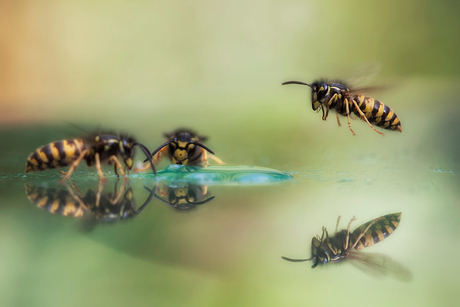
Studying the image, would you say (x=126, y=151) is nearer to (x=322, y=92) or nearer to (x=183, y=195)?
(x=183, y=195)

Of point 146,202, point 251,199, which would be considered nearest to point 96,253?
point 146,202

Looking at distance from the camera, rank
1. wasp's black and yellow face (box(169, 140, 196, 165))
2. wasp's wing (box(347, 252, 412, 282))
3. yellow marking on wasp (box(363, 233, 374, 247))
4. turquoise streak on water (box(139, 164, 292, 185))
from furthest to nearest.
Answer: wasp's black and yellow face (box(169, 140, 196, 165))
turquoise streak on water (box(139, 164, 292, 185))
yellow marking on wasp (box(363, 233, 374, 247))
wasp's wing (box(347, 252, 412, 282))

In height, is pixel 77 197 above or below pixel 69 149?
below

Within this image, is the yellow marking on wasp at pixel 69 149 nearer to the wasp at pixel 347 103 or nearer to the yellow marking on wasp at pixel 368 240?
the wasp at pixel 347 103

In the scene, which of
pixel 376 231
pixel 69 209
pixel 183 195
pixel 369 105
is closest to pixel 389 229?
pixel 376 231

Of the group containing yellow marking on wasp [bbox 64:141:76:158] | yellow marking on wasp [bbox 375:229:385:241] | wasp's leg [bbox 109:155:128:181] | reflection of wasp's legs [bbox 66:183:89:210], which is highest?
yellow marking on wasp [bbox 64:141:76:158]

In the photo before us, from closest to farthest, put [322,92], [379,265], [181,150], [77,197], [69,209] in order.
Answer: [379,265]
[69,209]
[77,197]
[181,150]
[322,92]

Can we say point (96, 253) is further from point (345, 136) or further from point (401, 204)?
point (345, 136)

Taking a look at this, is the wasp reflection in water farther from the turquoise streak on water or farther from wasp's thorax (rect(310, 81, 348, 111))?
wasp's thorax (rect(310, 81, 348, 111))

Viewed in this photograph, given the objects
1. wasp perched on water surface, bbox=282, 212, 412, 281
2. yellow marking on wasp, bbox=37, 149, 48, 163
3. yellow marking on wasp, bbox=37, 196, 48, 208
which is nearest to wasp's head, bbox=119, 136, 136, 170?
yellow marking on wasp, bbox=37, 149, 48, 163
